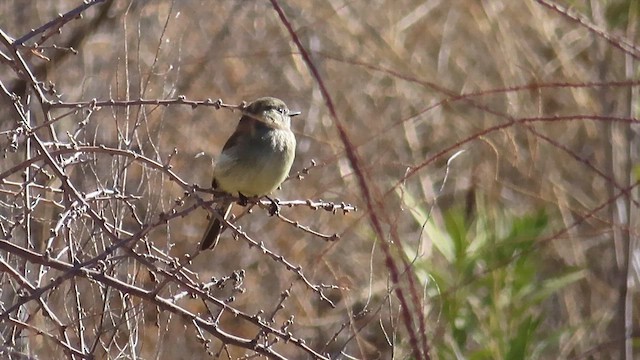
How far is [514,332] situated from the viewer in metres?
5.60

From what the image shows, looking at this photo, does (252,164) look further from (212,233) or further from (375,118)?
(375,118)

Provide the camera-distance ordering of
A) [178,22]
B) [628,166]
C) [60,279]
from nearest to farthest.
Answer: [60,279]
[628,166]
[178,22]

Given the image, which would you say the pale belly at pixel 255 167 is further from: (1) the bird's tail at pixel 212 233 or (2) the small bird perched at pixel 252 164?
(1) the bird's tail at pixel 212 233

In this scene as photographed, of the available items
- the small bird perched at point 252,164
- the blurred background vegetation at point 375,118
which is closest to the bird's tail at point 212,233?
the small bird perched at point 252,164

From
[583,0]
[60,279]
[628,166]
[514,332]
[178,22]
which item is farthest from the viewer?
[178,22]

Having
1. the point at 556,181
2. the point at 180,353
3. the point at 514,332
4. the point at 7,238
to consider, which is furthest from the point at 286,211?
the point at 7,238

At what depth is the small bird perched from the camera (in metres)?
5.38

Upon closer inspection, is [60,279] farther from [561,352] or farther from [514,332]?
[561,352]

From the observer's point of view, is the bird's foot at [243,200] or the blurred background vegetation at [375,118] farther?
the blurred background vegetation at [375,118]

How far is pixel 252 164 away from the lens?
17.7 feet

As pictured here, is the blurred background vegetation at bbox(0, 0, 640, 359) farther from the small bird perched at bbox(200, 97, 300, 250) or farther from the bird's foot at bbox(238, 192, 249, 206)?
the bird's foot at bbox(238, 192, 249, 206)

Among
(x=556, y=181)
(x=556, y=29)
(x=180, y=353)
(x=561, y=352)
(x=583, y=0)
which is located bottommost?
(x=561, y=352)

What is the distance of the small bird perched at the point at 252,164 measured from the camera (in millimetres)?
5375

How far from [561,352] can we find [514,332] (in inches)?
99.1
